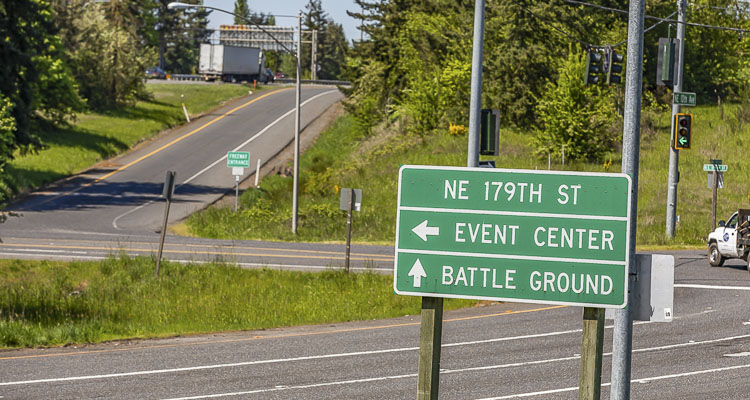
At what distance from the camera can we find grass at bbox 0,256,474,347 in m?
19.1

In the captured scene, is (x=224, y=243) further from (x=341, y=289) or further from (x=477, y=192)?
(x=477, y=192)

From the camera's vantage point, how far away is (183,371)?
14.1 metres

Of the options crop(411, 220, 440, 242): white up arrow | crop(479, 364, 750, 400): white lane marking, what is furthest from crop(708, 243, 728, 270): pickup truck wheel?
crop(411, 220, 440, 242): white up arrow

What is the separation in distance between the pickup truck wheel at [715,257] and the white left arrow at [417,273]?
2257 cm

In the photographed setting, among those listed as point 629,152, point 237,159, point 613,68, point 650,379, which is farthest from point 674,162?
point 629,152

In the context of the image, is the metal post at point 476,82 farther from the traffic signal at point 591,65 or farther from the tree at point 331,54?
the tree at point 331,54

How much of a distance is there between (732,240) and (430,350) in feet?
72.4

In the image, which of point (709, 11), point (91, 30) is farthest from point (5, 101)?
point (709, 11)

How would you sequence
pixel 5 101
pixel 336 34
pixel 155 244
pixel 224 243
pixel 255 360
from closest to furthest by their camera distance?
pixel 255 360
pixel 155 244
pixel 224 243
pixel 5 101
pixel 336 34

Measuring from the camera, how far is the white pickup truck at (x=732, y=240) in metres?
26.8

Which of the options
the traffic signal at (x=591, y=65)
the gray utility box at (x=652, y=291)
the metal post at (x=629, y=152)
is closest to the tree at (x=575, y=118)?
the traffic signal at (x=591, y=65)

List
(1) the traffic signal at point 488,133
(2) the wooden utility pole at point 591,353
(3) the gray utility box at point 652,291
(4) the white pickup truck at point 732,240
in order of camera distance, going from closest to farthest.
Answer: (2) the wooden utility pole at point 591,353, (3) the gray utility box at point 652,291, (1) the traffic signal at point 488,133, (4) the white pickup truck at point 732,240

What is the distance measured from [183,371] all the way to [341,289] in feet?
31.8

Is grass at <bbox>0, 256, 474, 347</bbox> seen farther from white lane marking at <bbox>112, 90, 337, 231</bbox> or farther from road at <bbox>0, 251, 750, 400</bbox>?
white lane marking at <bbox>112, 90, 337, 231</bbox>
